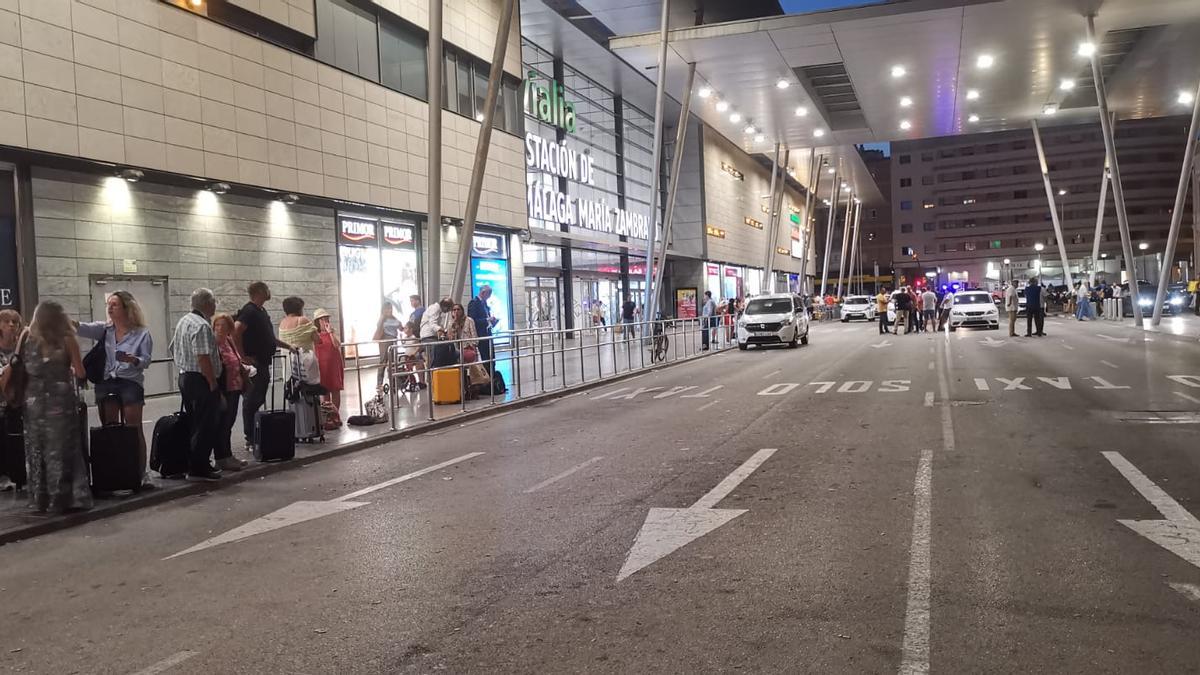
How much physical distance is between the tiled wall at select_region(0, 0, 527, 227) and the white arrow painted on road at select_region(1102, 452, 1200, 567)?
614 inches

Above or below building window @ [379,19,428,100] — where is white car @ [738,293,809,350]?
below

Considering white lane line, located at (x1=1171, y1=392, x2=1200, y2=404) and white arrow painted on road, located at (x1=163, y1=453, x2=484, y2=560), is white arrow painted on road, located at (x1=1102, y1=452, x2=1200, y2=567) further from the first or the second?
white arrow painted on road, located at (x1=163, y1=453, x2=484, y2=560)

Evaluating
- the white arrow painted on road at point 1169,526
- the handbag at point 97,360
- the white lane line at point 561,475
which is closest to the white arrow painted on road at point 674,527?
the white lane line at point 561,475

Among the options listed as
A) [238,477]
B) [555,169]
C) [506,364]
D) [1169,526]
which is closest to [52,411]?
[238,477]

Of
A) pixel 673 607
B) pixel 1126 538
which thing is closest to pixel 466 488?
pixel 673 607

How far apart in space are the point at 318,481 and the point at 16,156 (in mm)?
9462

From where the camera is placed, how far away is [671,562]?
5281mm

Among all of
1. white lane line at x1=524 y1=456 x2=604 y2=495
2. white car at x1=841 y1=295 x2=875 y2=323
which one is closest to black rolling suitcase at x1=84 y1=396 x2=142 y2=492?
white lane line at x1=524 y1=456 x2=604 y2=495

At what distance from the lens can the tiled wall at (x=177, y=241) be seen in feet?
48.8

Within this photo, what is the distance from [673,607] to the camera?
177 inches

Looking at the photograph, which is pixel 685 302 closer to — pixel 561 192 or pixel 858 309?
pixel 858 309

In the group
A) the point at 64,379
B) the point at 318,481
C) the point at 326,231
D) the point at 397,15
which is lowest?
the point at 318,481

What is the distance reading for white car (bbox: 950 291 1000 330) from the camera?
34656 mm

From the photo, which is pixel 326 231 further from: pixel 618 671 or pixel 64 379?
pixel 618 671
